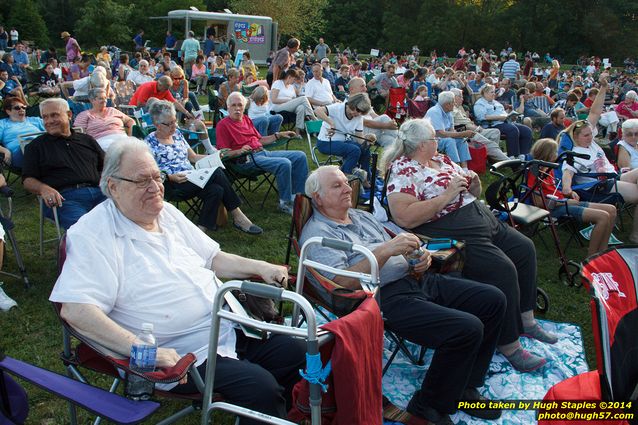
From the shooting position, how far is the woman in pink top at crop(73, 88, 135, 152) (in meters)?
6.05

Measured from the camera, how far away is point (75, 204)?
4340 millimetres

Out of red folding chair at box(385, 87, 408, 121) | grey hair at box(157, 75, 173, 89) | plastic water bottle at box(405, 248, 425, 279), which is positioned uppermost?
plastic water bottle at box(405, 248, 425, 279)

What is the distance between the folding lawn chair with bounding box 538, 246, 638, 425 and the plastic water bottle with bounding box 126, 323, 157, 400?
145 cm

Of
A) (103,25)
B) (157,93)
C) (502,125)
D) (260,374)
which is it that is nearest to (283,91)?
(157,93)

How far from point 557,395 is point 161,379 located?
4.76ft

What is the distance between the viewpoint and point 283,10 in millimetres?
34625

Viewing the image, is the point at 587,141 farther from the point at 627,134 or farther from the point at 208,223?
the point at 208,223

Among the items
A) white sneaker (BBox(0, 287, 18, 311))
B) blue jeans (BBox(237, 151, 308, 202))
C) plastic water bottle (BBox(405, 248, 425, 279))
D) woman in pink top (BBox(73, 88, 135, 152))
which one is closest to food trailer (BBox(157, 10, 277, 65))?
woman in pink top (BBox(73, 88, 135, 152))

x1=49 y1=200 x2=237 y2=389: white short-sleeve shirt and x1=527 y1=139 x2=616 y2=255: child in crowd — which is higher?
x1=49 y1=200 x2=237 y2=389: white short-sleeve shirt

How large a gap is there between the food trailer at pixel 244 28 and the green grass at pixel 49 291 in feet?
70.4

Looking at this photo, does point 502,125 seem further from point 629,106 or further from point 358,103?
point 629,106

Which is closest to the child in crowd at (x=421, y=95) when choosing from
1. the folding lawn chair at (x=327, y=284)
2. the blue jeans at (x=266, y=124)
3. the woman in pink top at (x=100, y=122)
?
the blue jeans at (x=266, y=124)

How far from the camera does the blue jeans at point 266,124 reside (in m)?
8.05

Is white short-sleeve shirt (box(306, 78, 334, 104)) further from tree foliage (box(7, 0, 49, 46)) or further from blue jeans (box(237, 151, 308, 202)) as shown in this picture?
tree foliage (box(7, 0, 49, 46))
